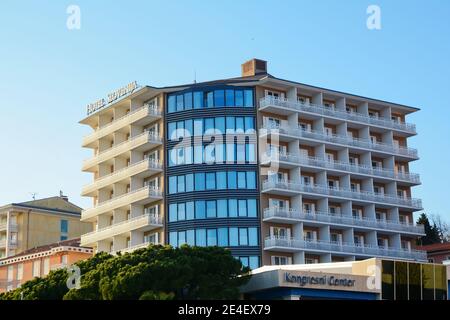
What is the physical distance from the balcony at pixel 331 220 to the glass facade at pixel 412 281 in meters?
22.0

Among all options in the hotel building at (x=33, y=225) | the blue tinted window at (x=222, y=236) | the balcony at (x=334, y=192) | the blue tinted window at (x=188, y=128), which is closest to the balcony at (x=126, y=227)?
the blue tinted window at (x=222, y=236)

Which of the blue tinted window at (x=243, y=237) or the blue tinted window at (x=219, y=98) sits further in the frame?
the blue tinted window at (x=219, y=98)

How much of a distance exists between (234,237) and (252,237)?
1.82 m

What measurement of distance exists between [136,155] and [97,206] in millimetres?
8054

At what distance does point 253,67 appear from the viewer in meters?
90.4

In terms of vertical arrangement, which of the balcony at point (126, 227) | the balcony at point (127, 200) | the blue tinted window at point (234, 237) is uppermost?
the balcony at point (127, 200)

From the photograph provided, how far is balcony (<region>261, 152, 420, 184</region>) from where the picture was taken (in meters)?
82.5

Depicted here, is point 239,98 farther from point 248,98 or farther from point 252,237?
point 252,237

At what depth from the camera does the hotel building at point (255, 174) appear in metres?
80.8

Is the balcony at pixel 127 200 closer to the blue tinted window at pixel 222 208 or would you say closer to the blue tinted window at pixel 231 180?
the blue tinted window at pixel 222 208

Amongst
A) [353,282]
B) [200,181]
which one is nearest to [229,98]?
[200,181]

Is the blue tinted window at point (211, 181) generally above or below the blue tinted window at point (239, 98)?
below

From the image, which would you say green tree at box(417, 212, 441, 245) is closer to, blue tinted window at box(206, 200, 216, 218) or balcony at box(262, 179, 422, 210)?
balcony at box(262, 179, 422, 210)
